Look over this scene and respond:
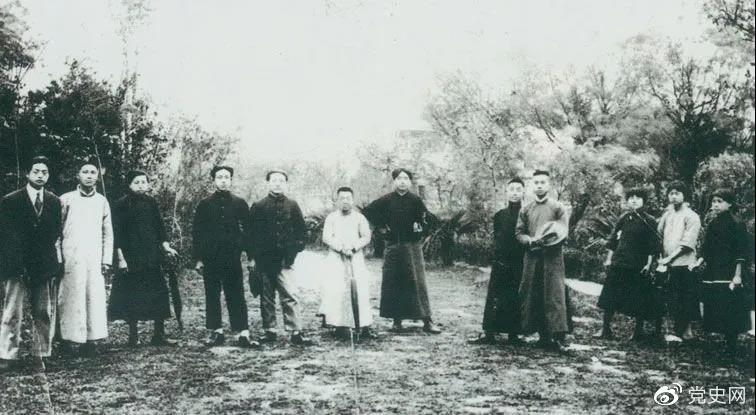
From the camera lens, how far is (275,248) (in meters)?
5.43

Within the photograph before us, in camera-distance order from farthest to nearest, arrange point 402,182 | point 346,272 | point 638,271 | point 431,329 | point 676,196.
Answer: point 402,182, point 431,329, point 346,272, point 638,271, point 676,196

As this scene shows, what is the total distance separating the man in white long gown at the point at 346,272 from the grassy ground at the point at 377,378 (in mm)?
299

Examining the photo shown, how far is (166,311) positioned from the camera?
5.20 meters

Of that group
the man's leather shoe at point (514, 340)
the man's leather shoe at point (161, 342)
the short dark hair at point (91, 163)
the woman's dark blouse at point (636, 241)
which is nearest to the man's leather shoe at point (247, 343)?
the man's leather shoe at point (161, 342)

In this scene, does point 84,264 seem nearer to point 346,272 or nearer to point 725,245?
point 346,272

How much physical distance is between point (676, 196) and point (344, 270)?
113 inches

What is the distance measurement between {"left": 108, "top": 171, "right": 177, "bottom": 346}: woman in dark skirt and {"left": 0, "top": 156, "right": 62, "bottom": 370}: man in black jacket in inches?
23.7

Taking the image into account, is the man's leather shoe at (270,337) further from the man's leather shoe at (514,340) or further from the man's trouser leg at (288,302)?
the man's leather shoe at (514,340)

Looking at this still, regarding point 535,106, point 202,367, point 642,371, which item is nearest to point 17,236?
point 202,367

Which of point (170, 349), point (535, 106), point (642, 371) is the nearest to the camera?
point (642, 371)

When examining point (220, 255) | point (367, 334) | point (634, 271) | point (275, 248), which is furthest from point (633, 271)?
point (220, 255)

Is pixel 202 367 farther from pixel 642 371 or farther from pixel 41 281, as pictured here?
pixel 642 371

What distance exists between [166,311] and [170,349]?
13.3 inches

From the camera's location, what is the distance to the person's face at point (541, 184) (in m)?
5.21
